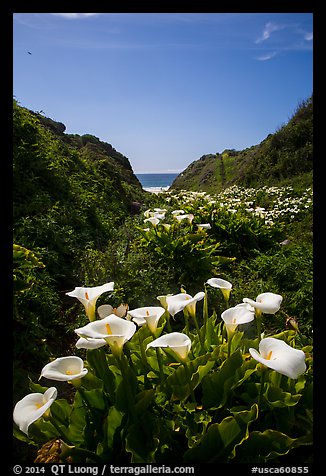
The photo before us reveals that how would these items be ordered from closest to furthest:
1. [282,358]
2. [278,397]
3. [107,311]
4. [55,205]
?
[282,358], [278,397], [107,311], [55,205]

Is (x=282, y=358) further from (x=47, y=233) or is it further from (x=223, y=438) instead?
(x=47, y=233)

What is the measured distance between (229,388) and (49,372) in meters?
0.80

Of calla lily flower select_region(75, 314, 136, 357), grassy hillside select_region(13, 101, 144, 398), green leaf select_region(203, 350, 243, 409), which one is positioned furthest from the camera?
grassy hillside select_region(13, 101, 144, 398)

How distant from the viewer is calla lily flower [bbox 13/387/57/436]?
122cm

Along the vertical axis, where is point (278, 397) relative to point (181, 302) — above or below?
below

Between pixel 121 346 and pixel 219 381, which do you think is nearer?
pixel 121 346

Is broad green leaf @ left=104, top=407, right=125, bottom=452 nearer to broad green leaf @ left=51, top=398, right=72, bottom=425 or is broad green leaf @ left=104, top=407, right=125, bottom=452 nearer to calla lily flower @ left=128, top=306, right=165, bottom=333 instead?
broad green leaf @ left=51, top=398, right=72, bottom=425

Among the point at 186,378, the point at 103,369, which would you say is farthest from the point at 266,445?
the point at 103,369

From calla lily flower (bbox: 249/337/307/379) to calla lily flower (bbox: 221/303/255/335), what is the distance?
0.74 ft

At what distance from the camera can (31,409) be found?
4.24 feet

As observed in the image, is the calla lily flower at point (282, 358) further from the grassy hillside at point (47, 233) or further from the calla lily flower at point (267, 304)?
the grassy hillside at point (47, 233)

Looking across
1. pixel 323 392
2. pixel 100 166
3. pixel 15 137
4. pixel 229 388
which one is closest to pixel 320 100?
pixel 323 392

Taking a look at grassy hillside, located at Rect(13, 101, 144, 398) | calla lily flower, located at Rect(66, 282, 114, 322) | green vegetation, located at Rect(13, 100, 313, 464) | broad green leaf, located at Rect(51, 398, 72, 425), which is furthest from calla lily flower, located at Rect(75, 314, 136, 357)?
grassy hillside, located at Rect(13, 101, 144, 398)

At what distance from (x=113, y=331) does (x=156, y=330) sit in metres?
0.31
